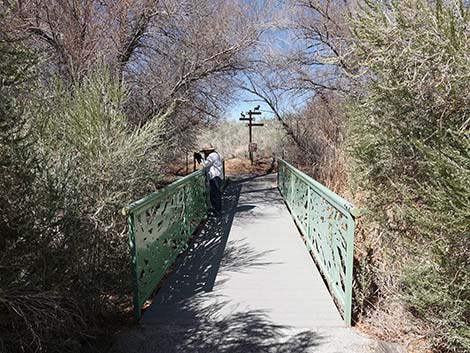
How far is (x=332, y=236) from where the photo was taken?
12.5ft

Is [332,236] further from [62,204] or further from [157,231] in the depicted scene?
[62,204]

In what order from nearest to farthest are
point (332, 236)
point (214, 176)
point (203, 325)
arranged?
1. point (203, 325)
2. point (332, 236)
3. point (214, 176)

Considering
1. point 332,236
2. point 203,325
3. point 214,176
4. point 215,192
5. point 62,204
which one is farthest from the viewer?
point 215,192

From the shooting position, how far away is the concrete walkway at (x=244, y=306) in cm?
297

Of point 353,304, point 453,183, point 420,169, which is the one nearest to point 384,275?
point 353,304

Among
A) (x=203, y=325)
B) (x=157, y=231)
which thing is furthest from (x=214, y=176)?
(x=203, y=325)

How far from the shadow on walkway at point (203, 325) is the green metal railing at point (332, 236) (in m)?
0.57

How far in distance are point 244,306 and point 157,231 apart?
125 cm

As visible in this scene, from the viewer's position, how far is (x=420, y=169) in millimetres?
3707

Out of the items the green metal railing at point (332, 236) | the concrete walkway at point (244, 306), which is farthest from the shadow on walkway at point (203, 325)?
the green metal railing at point (332, 236)

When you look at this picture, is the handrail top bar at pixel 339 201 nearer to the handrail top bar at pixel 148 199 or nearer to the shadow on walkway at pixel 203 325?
the shadow on walkway at pixel 203 325

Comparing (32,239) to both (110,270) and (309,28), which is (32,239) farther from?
(309,28)

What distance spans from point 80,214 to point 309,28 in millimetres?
8579

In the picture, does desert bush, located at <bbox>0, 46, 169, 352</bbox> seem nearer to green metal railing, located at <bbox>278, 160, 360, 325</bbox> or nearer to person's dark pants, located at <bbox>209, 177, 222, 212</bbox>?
green metal railing, located at <bbox>278, 160, 360, 325</bbox>
